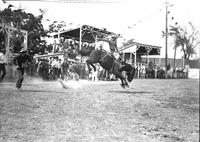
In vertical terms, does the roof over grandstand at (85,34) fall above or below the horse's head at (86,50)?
above

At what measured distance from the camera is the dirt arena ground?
310cm

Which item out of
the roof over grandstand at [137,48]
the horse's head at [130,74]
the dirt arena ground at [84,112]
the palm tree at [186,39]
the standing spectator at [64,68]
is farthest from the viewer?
the palm tree at [186,39]

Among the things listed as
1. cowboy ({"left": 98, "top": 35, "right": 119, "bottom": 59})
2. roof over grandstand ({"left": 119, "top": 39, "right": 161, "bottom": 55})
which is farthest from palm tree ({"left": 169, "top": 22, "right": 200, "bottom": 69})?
cowboy ({"left": 98, "top": 35, "right": 119, "bottom": 59})

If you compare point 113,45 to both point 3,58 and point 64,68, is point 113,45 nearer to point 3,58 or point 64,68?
point 64,68

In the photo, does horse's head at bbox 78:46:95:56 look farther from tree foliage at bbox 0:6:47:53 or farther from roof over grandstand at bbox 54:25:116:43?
tree foliage at bbox 0:6:47:53

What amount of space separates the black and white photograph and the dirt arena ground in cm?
1

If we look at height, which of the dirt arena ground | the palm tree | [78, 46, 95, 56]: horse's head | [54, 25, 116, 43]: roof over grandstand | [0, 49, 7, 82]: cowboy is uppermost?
the palm tree

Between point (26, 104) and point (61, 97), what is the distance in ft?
1.32

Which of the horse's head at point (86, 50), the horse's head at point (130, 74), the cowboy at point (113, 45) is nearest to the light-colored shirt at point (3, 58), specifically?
the horse's head at point (86, 50)

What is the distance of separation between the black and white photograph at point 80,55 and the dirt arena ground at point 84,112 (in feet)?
0.05

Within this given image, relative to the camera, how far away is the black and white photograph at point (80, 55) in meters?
2.56

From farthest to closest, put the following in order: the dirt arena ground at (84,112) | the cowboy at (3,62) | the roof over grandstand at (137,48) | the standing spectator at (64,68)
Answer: the dirt arena ground at (84,112)
the roof over grandstand at (137,48)
the standing spectator at (64,68)
the cowboy at (3,62)

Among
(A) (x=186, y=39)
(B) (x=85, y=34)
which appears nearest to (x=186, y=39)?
(A) (x=186, y=39)

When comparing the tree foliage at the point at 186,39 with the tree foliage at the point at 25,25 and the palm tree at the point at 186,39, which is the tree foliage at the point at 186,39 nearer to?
the palm tree at the point at 186,39
